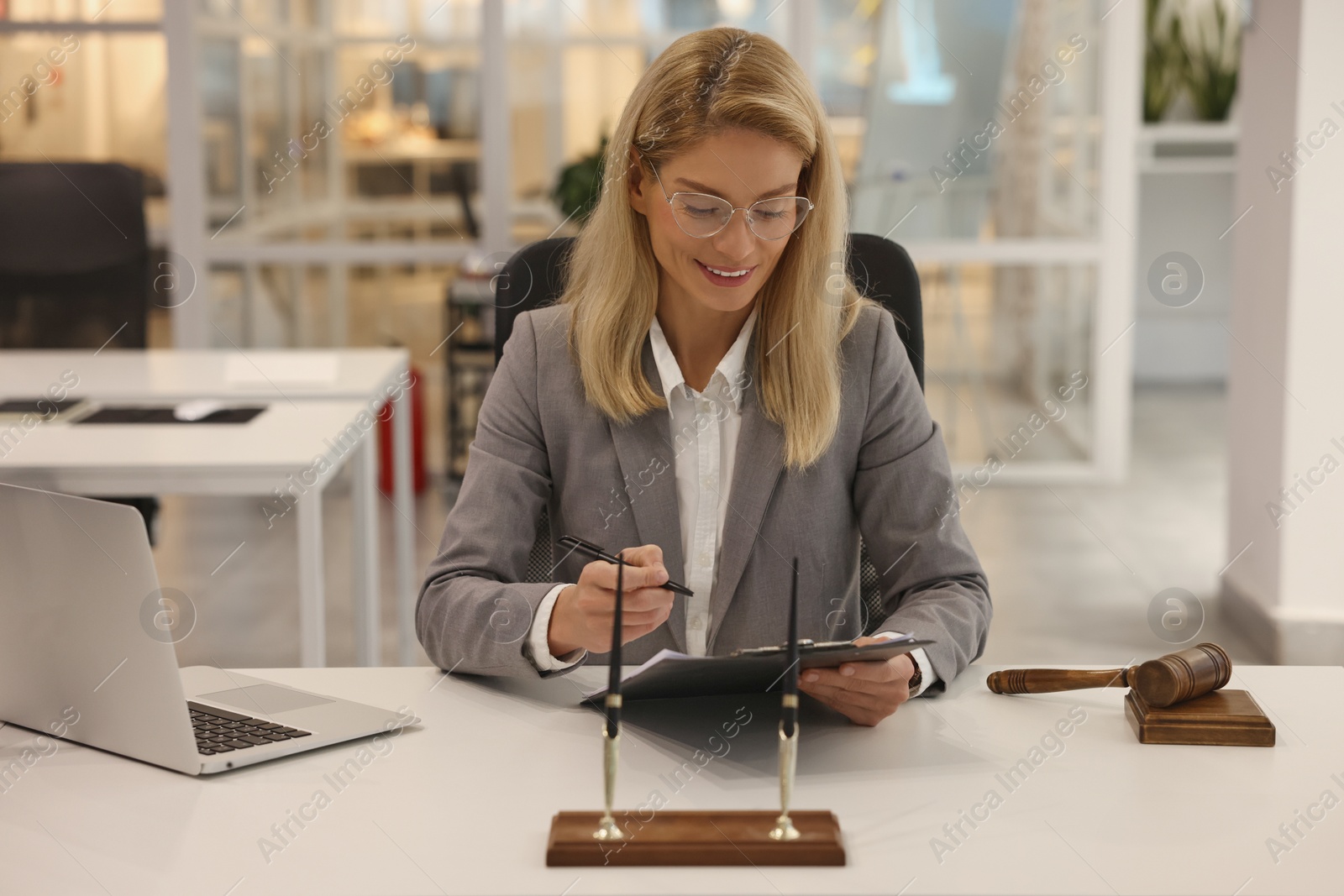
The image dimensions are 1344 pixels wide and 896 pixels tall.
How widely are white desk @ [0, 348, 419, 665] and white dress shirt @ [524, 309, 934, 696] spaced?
52.7 inches

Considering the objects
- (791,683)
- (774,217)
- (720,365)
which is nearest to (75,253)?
(720,365)

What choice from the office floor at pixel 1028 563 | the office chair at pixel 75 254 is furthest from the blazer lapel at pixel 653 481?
the office chair at pixel 75 254

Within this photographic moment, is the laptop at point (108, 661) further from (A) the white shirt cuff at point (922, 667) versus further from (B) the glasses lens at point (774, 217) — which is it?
(B) the glasses lens at point (774, 217)

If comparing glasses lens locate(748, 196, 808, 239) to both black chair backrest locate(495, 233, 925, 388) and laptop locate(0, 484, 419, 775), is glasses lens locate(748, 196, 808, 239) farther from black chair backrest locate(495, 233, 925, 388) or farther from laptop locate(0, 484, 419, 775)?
laptop locate(0, 484, 419, 775)

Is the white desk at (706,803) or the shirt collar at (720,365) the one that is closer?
the white desk at (706,803)

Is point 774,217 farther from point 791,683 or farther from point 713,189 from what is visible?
point 791,683

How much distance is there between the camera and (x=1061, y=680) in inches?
50.6

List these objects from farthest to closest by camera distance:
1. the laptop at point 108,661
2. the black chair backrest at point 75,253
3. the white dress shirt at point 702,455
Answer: the black chair backrest at point 75,253
the white dress shirt at point 702,455
the laptop at point 108,661

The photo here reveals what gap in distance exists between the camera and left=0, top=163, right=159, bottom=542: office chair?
3.34 meters

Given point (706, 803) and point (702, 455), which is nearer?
point (706, 803)

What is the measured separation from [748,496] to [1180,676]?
503 millimetres

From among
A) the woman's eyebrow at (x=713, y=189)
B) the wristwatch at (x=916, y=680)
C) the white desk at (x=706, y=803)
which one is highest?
the woman's eyebrow at (x=713, y=189)

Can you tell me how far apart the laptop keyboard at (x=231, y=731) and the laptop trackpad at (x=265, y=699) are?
0.03 meters

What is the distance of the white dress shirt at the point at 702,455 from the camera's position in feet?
4.98
